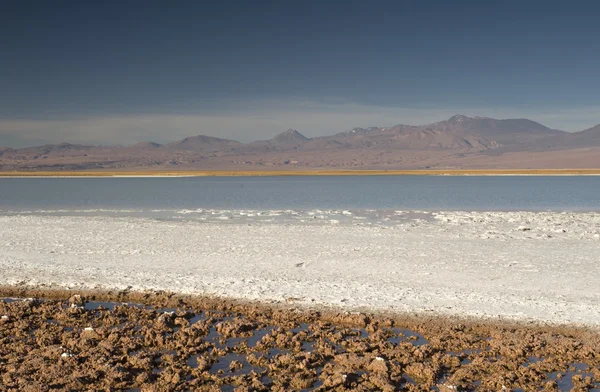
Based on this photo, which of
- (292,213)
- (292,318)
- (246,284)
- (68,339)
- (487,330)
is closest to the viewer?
(68,339)

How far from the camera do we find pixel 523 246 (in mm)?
18141

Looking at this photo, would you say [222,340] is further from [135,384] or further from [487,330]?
[487,330]

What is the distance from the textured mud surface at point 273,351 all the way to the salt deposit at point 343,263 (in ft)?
3.73

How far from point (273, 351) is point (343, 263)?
6743mm

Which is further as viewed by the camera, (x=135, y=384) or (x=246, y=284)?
(x=246, y=284)

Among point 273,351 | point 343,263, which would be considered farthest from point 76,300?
point 343,263

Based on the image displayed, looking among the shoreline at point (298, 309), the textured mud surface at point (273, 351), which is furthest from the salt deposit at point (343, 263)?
the textured mud surface at point (273, 351)

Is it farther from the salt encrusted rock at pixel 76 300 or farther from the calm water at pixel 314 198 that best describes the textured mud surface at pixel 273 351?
the calm water at pixel 314 198

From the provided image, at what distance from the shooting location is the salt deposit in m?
12.2

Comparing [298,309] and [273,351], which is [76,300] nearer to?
[298,309]

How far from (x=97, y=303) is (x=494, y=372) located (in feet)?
25.5

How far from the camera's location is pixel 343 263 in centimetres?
1577

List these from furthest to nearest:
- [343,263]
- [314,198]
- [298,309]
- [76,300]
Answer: [314,198], [343,263], [76,300], [298,309]

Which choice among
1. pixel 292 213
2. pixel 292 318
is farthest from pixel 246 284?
pixel 292 213
